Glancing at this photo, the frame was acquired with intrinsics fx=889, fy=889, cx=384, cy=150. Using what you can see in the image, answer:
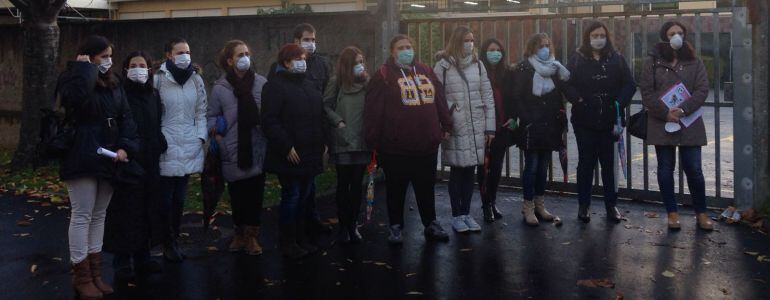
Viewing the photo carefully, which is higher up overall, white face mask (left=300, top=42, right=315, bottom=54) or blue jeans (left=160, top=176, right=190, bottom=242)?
white face mask (left=300, top=42, right=315, bottom=54)

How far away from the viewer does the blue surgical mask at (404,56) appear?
24.6 ft

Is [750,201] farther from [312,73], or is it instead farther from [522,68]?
[312,73]

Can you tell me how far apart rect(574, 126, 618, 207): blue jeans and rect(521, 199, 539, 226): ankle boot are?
475mm

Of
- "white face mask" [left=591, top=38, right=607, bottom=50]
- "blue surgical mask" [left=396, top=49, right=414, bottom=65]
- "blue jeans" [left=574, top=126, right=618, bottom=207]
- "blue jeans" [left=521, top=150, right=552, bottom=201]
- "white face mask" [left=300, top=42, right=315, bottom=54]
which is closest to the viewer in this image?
"blue surgical mask" [left=396, top=49, right=414, bottom=65]

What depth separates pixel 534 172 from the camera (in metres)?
8.63

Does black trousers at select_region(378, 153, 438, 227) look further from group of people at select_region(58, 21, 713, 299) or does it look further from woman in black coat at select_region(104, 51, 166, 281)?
woman in black coat at select_region(104, 51, 166, 281)

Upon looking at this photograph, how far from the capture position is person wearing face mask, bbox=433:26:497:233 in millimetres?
8008

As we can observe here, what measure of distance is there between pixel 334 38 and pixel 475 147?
3607mm

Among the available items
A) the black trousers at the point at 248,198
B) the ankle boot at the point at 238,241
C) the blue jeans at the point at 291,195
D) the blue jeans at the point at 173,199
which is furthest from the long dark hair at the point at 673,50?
the blue jeans at the point at 173,199

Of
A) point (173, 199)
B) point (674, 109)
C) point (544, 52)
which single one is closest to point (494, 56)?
point (544, 52)

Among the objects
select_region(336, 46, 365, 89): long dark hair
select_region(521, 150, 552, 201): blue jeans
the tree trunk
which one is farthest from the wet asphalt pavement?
the tree trunk

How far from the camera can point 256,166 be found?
7.27 m

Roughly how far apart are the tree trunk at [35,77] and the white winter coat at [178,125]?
5.86m

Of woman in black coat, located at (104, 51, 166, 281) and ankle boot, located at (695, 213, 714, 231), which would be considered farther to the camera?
ankle boot, located at (695, 213, 714, 231)
